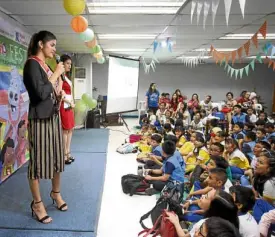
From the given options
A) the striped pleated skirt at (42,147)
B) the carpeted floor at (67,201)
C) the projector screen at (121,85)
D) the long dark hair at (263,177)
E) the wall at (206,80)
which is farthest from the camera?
the wall at (206,80)

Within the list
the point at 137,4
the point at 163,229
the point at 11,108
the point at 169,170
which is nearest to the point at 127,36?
the point at 137,4

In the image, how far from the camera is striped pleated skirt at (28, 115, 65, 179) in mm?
1944

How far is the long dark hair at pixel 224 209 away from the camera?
1619 mm

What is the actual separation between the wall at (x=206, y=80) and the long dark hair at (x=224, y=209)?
9.39 meters

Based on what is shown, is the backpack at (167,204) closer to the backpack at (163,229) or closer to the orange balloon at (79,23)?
the backpack at (163,229)

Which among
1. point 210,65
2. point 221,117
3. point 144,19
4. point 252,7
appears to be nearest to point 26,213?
point 144,19

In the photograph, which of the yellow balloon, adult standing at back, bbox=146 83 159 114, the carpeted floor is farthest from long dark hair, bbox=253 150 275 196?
adult standing at back, bbox=146 83 159 114

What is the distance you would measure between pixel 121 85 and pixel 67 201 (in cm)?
306

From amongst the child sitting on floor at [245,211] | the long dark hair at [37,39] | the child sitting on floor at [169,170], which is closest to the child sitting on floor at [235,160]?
the child sitting on floor at [169,170]

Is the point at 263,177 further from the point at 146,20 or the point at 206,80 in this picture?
the point at 206,80

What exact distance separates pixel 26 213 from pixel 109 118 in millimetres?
6018

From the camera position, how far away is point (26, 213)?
2.29 meters

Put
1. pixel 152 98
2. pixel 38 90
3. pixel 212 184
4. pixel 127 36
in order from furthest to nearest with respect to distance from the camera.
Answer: pixel 152 98 → pixel 127 36 → pixel 212 184 → pixel 38 90

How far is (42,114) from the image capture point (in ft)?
6.25
